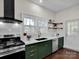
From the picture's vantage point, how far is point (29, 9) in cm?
357

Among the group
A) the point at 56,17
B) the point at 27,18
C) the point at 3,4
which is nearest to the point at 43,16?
the point at 27,18

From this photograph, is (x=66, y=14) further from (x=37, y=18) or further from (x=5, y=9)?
(x=5, y=9)

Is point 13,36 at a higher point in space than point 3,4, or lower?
lower

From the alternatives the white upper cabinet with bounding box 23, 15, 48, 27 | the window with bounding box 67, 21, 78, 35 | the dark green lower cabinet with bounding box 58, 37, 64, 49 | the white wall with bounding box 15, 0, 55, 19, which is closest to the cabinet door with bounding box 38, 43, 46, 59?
the white upper cabinet with bounding box 23, 15, 48, 27

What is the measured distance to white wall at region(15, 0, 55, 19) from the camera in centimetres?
307

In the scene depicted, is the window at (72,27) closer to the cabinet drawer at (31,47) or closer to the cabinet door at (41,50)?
the cabinet door at (41,50)

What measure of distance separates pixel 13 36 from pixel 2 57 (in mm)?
1021

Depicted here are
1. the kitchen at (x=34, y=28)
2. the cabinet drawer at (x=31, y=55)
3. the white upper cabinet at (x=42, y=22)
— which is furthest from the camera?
the white upper cabinet at (x=42, y=22)

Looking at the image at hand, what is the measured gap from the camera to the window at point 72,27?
4.88m

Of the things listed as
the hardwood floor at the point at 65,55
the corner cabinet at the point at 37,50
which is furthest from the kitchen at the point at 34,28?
the hardwood floor at the point at 65,55

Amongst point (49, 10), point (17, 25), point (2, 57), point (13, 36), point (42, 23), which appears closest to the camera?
point (2, 57)

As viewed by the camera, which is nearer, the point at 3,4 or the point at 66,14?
the point at 3,4

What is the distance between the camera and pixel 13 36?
9.02 feet

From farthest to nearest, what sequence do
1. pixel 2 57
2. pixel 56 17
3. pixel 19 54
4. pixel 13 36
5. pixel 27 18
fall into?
pixel 56 17
pixel 27 18
pixel 13 36
pixel 19 54
pixel 2 57
